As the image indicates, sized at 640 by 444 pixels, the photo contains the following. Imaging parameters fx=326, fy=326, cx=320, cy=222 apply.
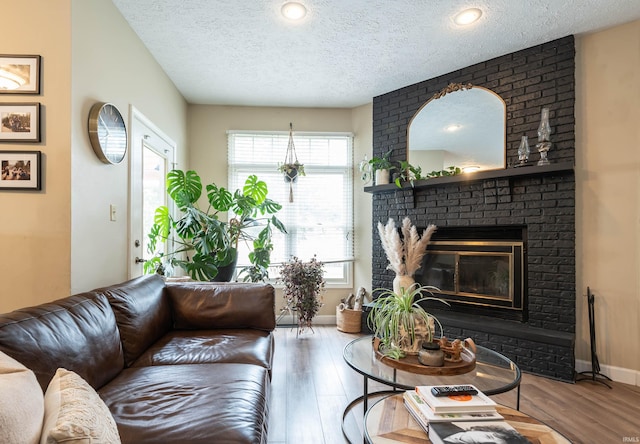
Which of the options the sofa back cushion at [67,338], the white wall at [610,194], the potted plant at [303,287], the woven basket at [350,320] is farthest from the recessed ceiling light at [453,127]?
the sofa back cushion at [67,338]

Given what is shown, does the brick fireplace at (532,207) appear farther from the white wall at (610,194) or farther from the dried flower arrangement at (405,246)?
the dried flower arrangement at (405,246)

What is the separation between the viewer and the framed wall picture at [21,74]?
1.87m

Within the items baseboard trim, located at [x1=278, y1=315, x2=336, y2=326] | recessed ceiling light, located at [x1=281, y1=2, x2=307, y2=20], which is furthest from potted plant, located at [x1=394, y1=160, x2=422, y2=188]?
baseboard trim, located at [x1=278, y1=315, x2=336, y2=326]

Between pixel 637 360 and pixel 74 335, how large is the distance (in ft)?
12.3

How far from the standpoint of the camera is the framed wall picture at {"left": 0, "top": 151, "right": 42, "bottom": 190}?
1858mm

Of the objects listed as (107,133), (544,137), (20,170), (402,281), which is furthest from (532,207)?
(20,170)

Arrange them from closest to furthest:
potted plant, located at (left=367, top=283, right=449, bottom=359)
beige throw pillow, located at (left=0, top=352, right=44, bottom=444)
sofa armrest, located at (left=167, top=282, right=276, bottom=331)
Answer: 1. beige throw pillow, located at (left=0, top=352, right=44, bottom=444)
2. potted plant, located at (left=367, top=283, right=449, bottom=359)
3. sofa armrest, located at (left=167, top=282, right=276, bottom=331)

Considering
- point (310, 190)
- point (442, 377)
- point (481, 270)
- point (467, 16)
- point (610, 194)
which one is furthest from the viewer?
point (310, 190)

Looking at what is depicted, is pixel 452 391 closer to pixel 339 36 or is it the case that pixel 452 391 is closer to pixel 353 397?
pixel 353 397

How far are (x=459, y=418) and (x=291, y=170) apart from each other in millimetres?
3275

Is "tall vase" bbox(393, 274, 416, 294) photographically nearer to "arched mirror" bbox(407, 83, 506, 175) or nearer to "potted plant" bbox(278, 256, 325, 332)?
"potted plant" bbox(278, 256, 325, 332)

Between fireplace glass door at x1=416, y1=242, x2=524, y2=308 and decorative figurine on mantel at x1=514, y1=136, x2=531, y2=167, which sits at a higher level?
decorative figurine on mantel at x1=514, y1=136, x2=531, y2=167

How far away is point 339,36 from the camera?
2.77 m

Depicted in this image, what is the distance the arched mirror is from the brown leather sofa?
2.35 meters
